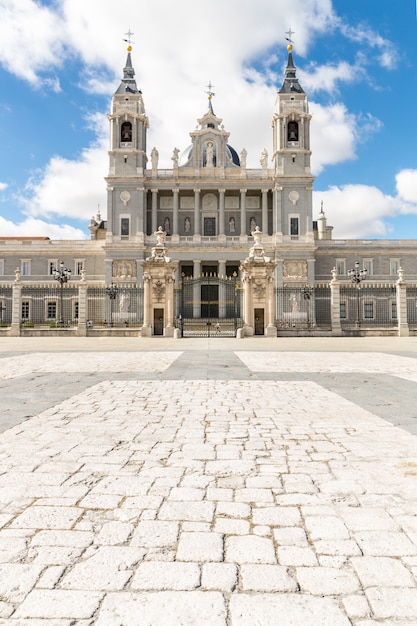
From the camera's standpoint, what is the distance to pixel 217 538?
234cm

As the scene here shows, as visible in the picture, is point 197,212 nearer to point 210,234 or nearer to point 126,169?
point 210,234

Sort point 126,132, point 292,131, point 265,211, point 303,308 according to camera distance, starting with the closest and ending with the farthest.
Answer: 1. point 303,308
2. point 292,131
3. point 126,132
4. point 265,211

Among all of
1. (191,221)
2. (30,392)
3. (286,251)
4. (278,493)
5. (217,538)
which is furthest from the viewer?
(191,221)

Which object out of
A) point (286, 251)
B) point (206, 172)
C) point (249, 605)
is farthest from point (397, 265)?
point (249, 605)

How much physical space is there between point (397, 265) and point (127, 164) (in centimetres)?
3347

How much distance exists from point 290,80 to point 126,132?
2064 centimetres

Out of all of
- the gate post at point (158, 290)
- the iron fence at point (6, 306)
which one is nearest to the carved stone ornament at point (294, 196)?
the gate post at point (158, 290)

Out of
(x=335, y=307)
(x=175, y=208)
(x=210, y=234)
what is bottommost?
(x=335, y=307)

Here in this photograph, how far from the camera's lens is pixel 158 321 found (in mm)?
26062

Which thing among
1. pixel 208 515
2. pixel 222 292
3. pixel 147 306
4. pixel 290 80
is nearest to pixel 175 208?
pixel 222 292

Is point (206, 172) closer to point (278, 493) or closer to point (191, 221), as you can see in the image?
point (191, 221)

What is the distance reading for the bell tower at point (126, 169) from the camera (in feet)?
157

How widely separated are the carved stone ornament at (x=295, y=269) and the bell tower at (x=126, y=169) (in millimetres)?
16591

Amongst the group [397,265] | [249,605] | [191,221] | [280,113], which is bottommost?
[249,605]
